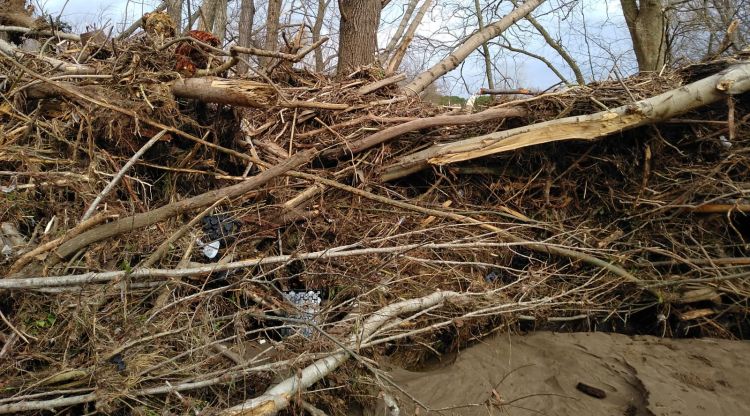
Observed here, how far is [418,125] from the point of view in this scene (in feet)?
15.6

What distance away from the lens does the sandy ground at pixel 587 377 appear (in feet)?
Answer: 10.4

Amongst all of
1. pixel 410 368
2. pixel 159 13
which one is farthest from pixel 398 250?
pixel 159 13

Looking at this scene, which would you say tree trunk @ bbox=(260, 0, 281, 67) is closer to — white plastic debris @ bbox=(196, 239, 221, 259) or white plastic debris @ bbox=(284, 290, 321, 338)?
white plastic debris @ bbox=(196, 239, 221, 259)

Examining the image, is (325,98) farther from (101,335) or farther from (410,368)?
(101,335)

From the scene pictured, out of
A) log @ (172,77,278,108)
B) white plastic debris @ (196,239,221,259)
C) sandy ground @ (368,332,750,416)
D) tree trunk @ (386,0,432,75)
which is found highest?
tree trunk @ (386,0,432,75)

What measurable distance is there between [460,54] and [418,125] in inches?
115

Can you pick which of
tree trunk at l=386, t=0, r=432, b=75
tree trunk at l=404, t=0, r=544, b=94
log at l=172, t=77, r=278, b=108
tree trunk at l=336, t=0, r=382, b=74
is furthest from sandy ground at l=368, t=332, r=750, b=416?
tree trunk at l=336, t=0, r=382, b=74

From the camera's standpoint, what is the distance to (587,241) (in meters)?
4.38

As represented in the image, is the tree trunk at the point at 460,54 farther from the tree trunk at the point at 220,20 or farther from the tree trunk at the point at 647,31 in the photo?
the tree trunk at the point at 220,20

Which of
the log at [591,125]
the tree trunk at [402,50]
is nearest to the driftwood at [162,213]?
the log at [591,125]

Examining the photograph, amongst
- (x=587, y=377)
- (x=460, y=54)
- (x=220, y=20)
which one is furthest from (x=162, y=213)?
(x=220, y=20)

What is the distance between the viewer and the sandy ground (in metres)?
3.18

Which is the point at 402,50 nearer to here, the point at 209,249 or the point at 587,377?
the point at 209,249

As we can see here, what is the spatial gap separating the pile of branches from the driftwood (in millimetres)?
13
